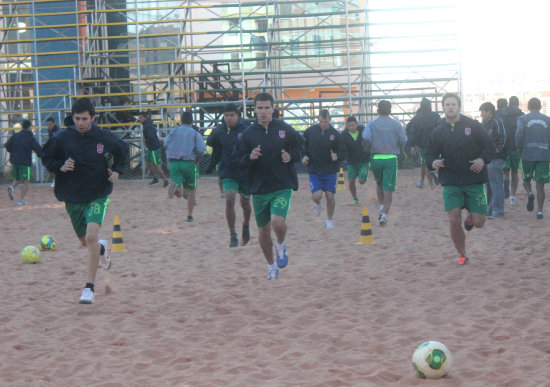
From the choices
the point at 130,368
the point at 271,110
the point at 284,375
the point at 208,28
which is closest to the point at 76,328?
the point at 130,368

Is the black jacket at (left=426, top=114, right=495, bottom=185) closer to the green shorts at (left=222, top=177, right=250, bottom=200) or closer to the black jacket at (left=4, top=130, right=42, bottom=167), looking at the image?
the green shorts at (left=222, top=177, right=250, bottom=200)

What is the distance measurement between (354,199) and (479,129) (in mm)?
7455

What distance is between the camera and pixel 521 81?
68.8 metres

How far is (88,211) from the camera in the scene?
729 cm

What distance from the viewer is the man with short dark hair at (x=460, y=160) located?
26.7ft

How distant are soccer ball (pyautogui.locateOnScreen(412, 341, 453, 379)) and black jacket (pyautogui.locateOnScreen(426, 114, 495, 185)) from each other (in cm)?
378

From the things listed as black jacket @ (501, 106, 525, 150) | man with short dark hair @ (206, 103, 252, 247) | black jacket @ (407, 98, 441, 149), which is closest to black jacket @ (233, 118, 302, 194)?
man with short dark hair @ (206, 103, 252, 247)

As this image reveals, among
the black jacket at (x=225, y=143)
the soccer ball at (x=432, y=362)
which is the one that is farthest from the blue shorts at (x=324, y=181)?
the soccer ball at (x=432, y=362)

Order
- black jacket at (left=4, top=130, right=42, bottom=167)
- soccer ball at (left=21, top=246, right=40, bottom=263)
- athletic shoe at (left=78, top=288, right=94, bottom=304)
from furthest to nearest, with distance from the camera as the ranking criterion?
black jacket at (left=4, top=130, right=42, bottom=167) → soccer ball at (left=21, top=246, right=40, bottom=263) → athletic shoe at (left=78, top=288, right=94, bottom=304)

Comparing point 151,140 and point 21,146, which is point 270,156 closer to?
point 21,146

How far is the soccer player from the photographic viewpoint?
721 centimetres

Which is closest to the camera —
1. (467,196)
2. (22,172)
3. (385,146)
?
(467,196)

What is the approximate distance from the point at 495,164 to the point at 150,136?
9823mm

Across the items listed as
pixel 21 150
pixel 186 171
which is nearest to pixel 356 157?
pixel 186 171
